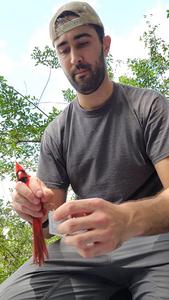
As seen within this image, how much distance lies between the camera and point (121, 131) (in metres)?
1.59

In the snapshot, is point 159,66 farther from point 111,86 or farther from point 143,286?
point 143,286

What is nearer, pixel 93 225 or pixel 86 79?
pixel 93 225

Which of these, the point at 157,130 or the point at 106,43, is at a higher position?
the point at 106,43

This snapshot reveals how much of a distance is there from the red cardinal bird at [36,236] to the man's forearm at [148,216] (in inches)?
13.2

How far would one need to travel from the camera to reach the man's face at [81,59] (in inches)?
70.0

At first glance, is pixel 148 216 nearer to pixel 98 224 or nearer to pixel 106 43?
pixel 98 224

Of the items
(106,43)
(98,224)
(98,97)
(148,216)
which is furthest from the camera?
(106,43)

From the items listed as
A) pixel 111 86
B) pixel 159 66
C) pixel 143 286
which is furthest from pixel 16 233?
pixel 143 286

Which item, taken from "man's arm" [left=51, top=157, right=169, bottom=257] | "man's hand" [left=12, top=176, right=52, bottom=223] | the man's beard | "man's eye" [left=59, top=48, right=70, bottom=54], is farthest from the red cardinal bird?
"man's eye" [left=59, top=48, right=70, bottom=54]

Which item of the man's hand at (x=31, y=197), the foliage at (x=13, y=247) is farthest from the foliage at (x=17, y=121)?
the man's hand at (x=31, y=197)

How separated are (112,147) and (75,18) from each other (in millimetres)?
617

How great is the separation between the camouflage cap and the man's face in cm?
2

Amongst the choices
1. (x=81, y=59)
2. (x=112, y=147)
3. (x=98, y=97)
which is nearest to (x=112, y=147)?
(x=112, y=147)

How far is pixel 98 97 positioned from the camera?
1769 millimetres
